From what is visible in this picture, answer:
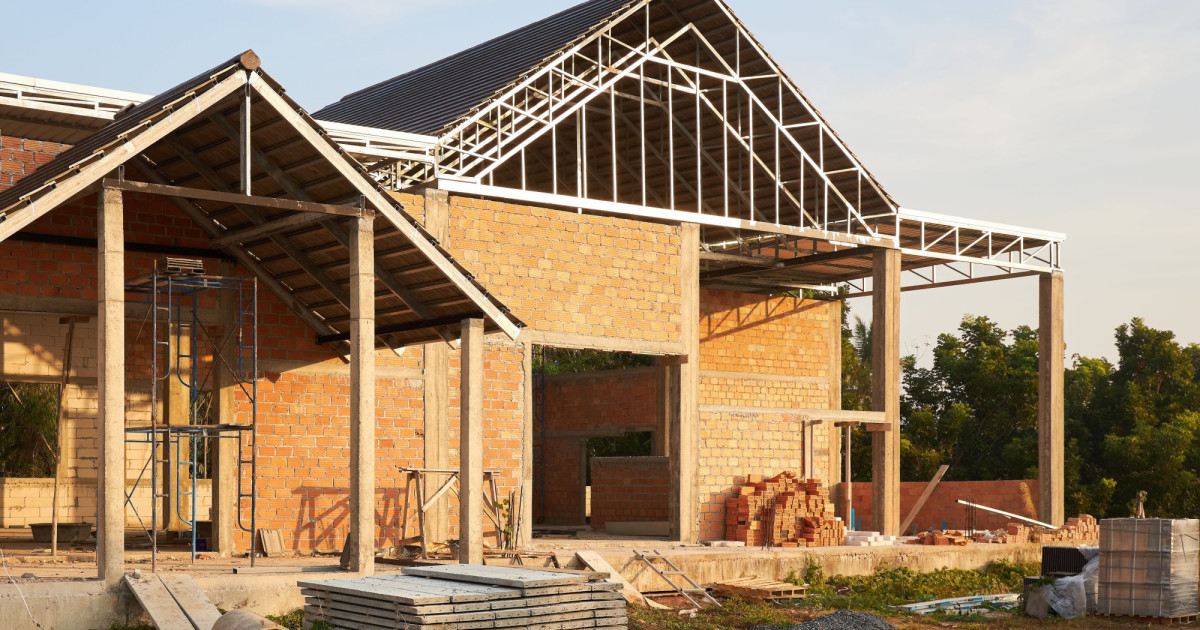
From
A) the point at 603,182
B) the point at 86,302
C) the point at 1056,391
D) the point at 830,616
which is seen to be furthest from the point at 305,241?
the point at 1056,391

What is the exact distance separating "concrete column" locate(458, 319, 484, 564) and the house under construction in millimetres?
35

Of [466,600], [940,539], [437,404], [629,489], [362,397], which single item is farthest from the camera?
[629,489]

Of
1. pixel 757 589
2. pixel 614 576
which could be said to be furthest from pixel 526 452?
pixel 757 589

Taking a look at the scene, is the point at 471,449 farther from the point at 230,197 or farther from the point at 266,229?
the point at 230,197

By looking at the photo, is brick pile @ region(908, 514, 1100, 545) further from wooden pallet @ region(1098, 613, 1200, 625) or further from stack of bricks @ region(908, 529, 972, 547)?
wooden pallet @ region(1098, 613, 1200, 625)

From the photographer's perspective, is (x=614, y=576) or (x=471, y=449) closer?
(x=471, y=449)

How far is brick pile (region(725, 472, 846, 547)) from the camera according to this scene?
2391 cm

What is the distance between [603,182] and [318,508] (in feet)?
34.7

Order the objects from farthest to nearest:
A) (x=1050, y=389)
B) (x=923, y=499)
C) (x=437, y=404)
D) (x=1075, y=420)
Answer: (x=1075, y=420)
(x=923, y=499)
(x=1050, y=389)
(x=437, y=404)

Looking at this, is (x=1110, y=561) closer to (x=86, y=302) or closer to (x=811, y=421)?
(x=811, y=421)

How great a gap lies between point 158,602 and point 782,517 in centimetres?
1356

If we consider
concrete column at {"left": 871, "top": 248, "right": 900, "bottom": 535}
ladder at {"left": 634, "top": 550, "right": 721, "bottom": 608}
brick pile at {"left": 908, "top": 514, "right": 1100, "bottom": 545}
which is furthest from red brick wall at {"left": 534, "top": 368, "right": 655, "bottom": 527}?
ladder at {"left": 634, "top": 550, "right": 721, "bottom": 608}

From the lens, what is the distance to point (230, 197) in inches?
543

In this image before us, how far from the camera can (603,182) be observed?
26.9 metres
